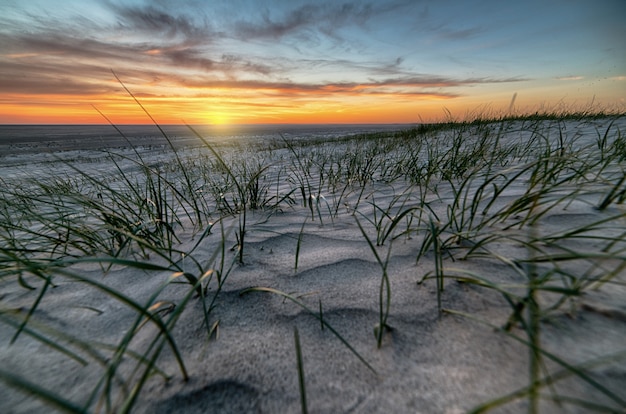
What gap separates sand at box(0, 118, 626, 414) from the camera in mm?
698

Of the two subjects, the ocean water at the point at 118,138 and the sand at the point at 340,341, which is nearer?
the sand at the point at 340,341

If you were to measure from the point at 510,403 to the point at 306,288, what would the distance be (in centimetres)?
75

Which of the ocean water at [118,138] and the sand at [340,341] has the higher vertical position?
the sand at [340,341]

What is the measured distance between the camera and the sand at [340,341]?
698 mm

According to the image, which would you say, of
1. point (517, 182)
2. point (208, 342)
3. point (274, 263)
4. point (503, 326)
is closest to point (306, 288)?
point (274, 263)

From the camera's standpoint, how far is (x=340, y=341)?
874 mm

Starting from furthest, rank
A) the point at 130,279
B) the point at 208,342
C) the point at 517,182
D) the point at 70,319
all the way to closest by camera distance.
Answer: the point at 517,182 → the point at 130,279 → the point at 70,319 → the point at 208,342

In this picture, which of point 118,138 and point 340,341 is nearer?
point 340,341

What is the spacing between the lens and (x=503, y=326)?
83cm

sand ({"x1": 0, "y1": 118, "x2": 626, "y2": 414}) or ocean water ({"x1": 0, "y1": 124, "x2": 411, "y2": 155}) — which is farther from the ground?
sand ({"x1": 0, "y1": 118, "x2": 626, "y2": 414})

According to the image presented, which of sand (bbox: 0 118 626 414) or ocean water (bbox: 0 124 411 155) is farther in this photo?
ocean water (bbox: 0 124 411 155)

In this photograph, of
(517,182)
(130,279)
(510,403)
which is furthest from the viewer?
(517,182)

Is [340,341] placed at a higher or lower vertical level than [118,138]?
higher

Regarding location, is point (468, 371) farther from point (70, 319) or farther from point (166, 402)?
point (70, 319)
